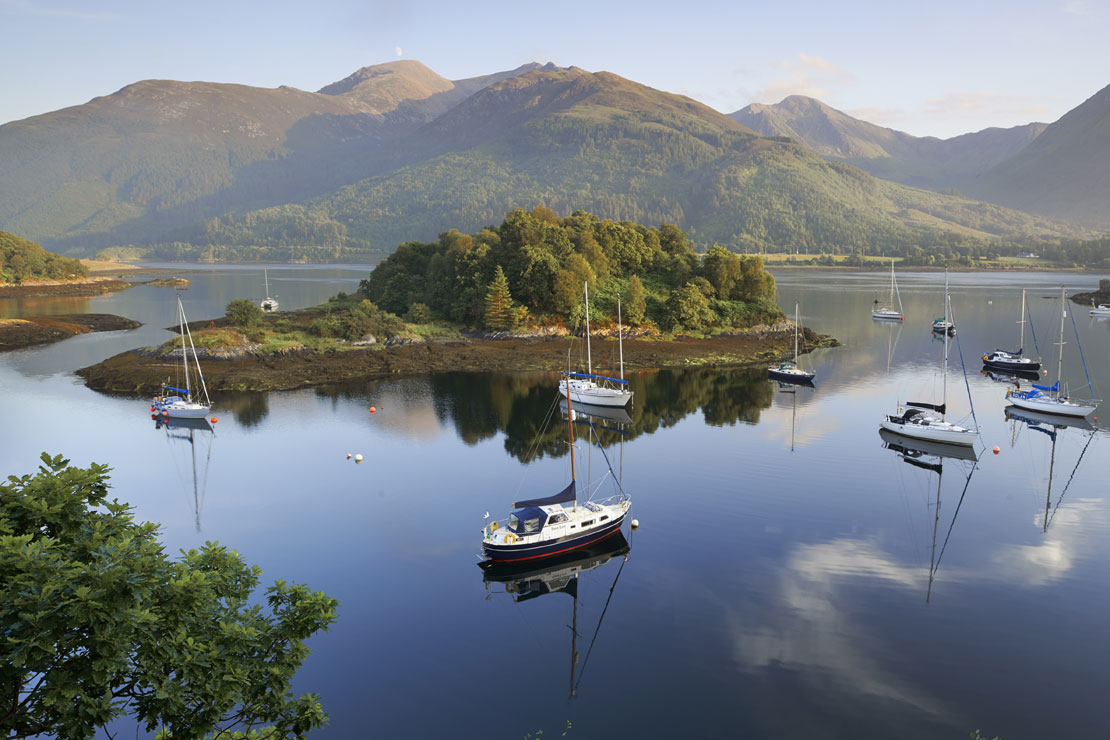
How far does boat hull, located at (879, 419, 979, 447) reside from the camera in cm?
4944

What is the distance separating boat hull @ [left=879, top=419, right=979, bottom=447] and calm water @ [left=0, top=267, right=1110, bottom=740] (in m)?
1.75

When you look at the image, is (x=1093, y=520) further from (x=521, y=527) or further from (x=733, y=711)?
(x=521, y=527)

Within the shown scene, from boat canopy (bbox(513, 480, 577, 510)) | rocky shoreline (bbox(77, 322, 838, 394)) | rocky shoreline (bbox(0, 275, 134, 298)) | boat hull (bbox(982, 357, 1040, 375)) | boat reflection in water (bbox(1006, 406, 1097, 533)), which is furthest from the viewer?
rocky shoreline (bbox(0, 275, 134, 298))

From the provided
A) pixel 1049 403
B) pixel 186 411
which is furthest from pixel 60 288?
pixel 1049 403

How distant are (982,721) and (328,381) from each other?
63.6 metres

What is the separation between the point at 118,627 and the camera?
435 inches

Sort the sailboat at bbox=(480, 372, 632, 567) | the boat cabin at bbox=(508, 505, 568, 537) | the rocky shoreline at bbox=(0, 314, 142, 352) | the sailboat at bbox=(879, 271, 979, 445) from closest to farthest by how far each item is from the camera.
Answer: the sailboat at bbox=(480, 372, 632, 567), the boat cabin at bbox=(508, 505, 568, 537), the sailboat at bbox=(879, 271, 979, 445), the rocky shoreline at bbox=(0, 314, 142, 352)

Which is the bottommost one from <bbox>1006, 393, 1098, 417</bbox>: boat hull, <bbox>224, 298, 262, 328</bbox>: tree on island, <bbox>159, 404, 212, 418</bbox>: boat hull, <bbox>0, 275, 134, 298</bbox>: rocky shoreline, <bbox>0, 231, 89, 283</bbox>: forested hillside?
<bbox>1006, 393, 1098, 417</bbox>: boat hull

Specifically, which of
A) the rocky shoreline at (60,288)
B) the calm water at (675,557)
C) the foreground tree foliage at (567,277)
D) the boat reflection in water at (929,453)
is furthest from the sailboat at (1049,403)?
the rocky shoreline at (60,288)

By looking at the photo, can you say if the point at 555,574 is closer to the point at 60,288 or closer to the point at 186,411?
the point at 186,411

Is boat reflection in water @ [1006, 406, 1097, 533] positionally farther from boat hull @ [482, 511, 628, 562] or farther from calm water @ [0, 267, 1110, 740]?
boat hull @ [482, 511, 628, 562]

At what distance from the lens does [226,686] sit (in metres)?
12.7

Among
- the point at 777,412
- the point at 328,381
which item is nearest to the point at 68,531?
the point at 777,412

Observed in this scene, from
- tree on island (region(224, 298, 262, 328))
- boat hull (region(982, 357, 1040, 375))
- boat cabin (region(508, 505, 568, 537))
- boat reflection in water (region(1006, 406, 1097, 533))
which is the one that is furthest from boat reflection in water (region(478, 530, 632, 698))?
boat hull (region(982, 357, 1040, 375))
